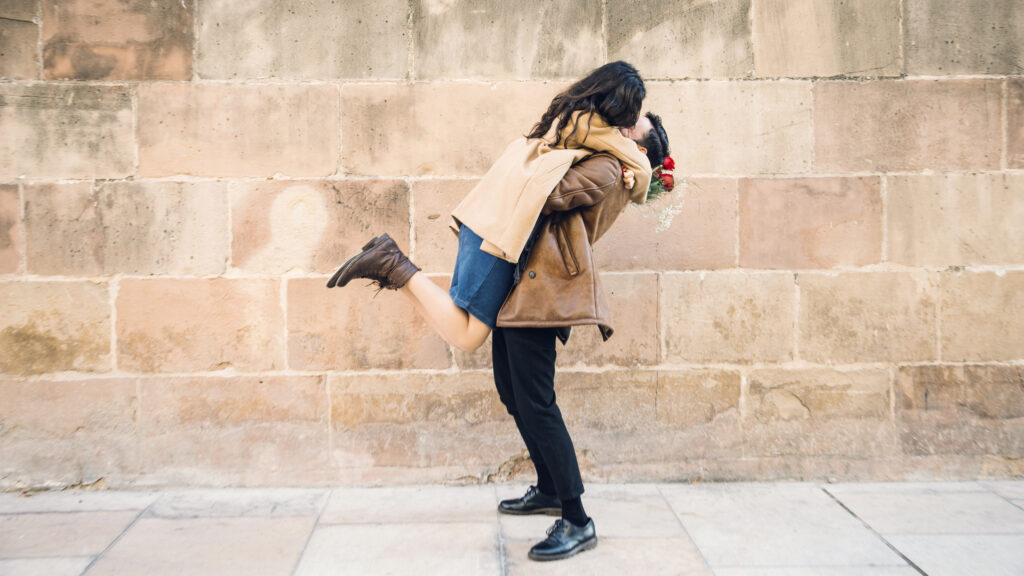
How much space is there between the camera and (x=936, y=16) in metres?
3.66

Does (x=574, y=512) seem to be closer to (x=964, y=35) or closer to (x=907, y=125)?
(x=907, y=125)

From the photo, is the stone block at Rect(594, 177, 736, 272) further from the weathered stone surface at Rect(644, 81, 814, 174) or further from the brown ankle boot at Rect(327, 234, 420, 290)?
the brown ankle boot at Rect(327, 234, 420, 290)

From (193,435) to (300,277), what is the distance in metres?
0.94

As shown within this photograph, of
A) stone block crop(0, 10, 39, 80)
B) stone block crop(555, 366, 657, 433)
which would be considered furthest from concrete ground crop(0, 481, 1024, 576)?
stone block crop(0, 10, 39, 80)

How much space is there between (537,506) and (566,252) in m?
1.22

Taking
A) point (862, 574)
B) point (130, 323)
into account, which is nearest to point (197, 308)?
point (130, 323)

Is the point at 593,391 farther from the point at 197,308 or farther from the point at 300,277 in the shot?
the point at 197,308

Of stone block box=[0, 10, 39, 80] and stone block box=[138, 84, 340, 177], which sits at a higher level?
stone block box=[0, 10, 39, 80]

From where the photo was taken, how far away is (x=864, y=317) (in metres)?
3.71

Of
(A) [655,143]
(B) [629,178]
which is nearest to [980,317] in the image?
(A) [655,143]

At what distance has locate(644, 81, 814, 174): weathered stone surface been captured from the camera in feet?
12.0

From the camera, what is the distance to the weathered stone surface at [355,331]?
143 inches

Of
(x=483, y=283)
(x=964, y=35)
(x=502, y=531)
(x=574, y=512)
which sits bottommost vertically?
(x=502, y=531)

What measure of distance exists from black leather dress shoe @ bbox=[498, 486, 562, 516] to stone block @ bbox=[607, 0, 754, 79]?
2.11m
